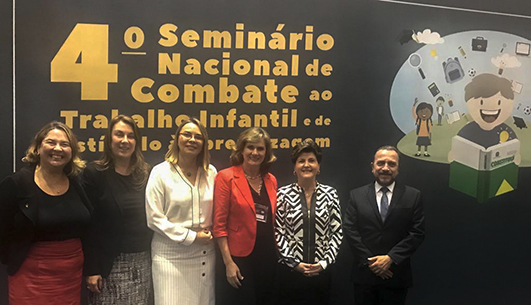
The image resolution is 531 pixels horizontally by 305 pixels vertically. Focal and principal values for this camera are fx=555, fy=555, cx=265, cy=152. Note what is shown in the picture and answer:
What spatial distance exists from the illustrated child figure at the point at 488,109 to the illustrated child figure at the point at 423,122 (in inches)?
10.9

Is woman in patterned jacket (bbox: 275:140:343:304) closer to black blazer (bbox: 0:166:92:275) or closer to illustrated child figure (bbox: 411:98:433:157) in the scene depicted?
illustrated child figure (bbox: 411:98:433:157)

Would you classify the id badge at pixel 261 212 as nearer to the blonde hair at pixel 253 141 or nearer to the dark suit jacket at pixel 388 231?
the blonde hair at pixel 253 141

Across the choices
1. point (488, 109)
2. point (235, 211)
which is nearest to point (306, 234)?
point (235, 211)

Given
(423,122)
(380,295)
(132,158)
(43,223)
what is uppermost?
(423,122)

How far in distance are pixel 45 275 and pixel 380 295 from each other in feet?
6.62

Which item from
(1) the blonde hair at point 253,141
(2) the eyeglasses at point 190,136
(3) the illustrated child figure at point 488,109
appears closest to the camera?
(2) the eyeglasses at point 190,136

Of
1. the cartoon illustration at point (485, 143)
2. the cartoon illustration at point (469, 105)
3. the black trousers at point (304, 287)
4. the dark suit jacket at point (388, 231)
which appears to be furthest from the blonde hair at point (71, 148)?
the cartoon illustration at point (485, 143)

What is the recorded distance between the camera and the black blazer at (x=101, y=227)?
3.16 m

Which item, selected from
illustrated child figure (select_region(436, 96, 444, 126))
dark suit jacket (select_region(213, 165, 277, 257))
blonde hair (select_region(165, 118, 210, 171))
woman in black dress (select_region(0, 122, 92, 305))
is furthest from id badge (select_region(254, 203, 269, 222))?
illustrated child figure (select_region(436, 96, 444, 126))

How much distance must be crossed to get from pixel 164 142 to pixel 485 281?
2.87 metres

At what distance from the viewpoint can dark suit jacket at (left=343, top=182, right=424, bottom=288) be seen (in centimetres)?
347

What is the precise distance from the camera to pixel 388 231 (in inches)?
137

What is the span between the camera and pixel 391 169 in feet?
11.4

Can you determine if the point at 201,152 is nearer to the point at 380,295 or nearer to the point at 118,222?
the point at 118,222
